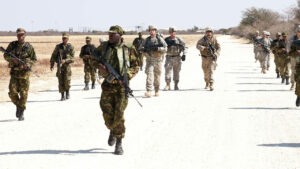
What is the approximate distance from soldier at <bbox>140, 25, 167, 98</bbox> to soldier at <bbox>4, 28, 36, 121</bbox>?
14.7ft

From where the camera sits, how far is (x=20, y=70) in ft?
37.9

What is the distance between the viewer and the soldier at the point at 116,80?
7.89m

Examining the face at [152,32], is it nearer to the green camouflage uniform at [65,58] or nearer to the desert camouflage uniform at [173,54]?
the desert camouflage uniform at [173,54]

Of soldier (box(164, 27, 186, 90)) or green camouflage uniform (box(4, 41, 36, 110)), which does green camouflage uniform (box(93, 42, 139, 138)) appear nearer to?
green camouflage uniform (box(4, 41, 36, 110))

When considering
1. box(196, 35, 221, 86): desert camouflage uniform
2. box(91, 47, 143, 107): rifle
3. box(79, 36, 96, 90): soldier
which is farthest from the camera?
box(79, 36, 96, 90): soldier

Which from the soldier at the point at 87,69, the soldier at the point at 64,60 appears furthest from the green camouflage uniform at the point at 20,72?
the soldier at the point at 87,69

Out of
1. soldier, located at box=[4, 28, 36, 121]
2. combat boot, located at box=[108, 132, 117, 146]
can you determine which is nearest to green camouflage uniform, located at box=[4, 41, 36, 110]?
soldier, located at box=[4, 28, 36, 121]

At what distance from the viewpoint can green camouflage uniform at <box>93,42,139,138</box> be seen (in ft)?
26.1

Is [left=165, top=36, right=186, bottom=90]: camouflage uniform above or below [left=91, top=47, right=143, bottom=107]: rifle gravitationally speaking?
below

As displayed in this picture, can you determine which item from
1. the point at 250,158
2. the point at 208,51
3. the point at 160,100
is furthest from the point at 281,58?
the point at 250,158

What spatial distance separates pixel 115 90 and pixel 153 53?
301 inches

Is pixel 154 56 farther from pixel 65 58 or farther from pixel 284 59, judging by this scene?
pixel 284 59

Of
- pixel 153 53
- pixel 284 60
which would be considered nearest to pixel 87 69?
pixel 153 53

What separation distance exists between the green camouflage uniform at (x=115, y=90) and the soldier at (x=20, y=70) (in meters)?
3.80
